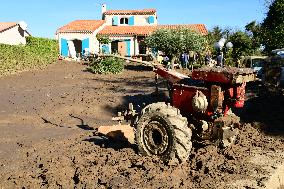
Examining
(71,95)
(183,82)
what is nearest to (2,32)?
(71,95)

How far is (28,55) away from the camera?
30.4 metres

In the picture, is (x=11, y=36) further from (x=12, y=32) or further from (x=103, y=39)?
(x=103, y=39)

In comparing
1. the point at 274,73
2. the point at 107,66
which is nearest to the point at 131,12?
the point at 107,66

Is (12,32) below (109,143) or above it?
above

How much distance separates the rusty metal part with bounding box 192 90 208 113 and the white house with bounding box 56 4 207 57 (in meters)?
34.5

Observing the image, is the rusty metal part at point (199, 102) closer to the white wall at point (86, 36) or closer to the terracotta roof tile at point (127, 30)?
the terracotta roof tile at point (127, 30)

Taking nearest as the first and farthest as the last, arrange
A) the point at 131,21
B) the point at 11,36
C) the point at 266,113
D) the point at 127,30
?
1. the point at 266,113
2. the point at 11,36
3. the point at 127,30
4. the point at 131,21

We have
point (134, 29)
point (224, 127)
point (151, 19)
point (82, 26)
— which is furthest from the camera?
point (151, 19)

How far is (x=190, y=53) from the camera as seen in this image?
105 ft

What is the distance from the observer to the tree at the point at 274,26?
28766 millimetres

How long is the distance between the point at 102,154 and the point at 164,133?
57.0 inches

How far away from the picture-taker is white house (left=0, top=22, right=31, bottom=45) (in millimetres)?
36500

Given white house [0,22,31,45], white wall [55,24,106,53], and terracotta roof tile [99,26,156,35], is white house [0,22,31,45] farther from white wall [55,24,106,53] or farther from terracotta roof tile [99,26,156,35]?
terracotta roof tile [99,26,156,35]

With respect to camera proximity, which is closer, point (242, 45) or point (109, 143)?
point (109, 143)
